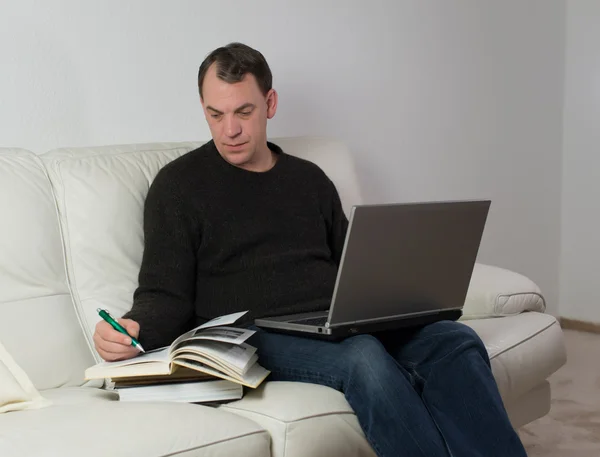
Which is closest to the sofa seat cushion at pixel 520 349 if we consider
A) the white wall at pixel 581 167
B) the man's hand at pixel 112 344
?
the man's hand at pixel 112 344

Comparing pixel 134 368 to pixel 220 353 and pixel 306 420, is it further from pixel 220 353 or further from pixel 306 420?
pixel 306 420

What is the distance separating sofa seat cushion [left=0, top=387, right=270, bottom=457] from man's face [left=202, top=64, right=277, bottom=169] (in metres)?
0.74

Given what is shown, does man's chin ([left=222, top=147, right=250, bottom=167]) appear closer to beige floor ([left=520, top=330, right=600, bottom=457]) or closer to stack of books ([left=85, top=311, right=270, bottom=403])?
stack of books ([left=85, top=311, right=270, bottom=403])

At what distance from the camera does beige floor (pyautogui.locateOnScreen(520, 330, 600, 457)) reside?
2609mm

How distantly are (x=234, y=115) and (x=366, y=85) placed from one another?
1161mm

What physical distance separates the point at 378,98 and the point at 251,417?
1.85 meters

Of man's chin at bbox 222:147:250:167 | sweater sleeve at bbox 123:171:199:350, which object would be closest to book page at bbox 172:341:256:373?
sweater sleeve at bbox 123:171:199:350

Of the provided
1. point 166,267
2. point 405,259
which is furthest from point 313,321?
point 166,267

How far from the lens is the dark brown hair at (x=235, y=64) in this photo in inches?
81.3

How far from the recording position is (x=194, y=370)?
5.40 feet

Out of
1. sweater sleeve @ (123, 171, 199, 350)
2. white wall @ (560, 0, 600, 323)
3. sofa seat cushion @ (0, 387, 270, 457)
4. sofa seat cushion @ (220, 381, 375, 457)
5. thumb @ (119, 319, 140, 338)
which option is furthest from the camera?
white wall @ (560, 0, 600, 323)

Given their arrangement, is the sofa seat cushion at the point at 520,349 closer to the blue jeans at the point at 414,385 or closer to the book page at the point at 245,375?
the blue jeans at the point at 414,385

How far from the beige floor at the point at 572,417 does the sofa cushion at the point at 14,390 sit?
1558 mm

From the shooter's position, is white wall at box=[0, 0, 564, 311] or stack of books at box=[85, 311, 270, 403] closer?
stack of books at box=[85, 311, 270, 403]
